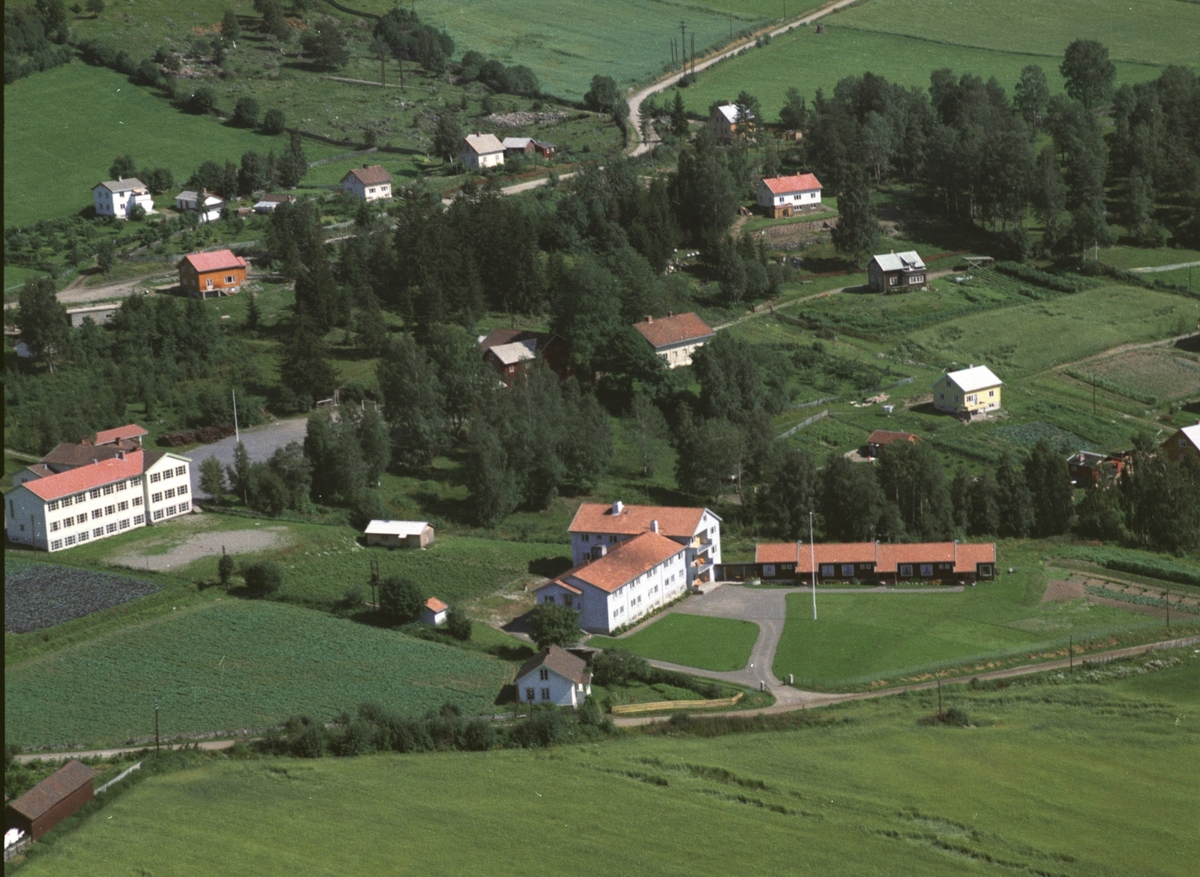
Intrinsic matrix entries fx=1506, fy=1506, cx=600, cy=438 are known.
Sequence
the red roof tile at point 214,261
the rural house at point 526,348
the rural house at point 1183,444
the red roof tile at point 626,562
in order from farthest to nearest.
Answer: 1. the red roof tile at point 214,261
2. the rural house at point 526,348
3. the rural house at point 1183,444
4. the red roof tile at point 626,562

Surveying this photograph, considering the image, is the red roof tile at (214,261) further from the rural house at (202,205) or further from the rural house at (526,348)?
the rural house at (526,348)

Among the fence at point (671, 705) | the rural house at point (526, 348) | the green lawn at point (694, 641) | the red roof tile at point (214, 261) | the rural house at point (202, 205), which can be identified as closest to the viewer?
the fence at point (671, 705)

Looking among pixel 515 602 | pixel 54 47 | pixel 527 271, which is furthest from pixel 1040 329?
pixel 54 47

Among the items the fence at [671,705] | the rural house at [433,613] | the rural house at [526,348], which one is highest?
the rural house at [526,348]

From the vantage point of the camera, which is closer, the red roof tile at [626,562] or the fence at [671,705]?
the fence at [671,705]

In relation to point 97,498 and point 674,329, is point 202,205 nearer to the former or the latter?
point 674,329

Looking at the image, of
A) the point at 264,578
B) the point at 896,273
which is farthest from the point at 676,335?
the point at 264,578

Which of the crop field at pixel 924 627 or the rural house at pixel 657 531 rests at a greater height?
the rural house at pixel 657 531

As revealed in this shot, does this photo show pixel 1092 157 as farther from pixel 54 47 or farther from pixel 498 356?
pixel 54 47

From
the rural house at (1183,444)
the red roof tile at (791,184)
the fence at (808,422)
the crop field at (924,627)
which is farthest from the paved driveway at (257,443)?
the red roof tile at (791,184)
